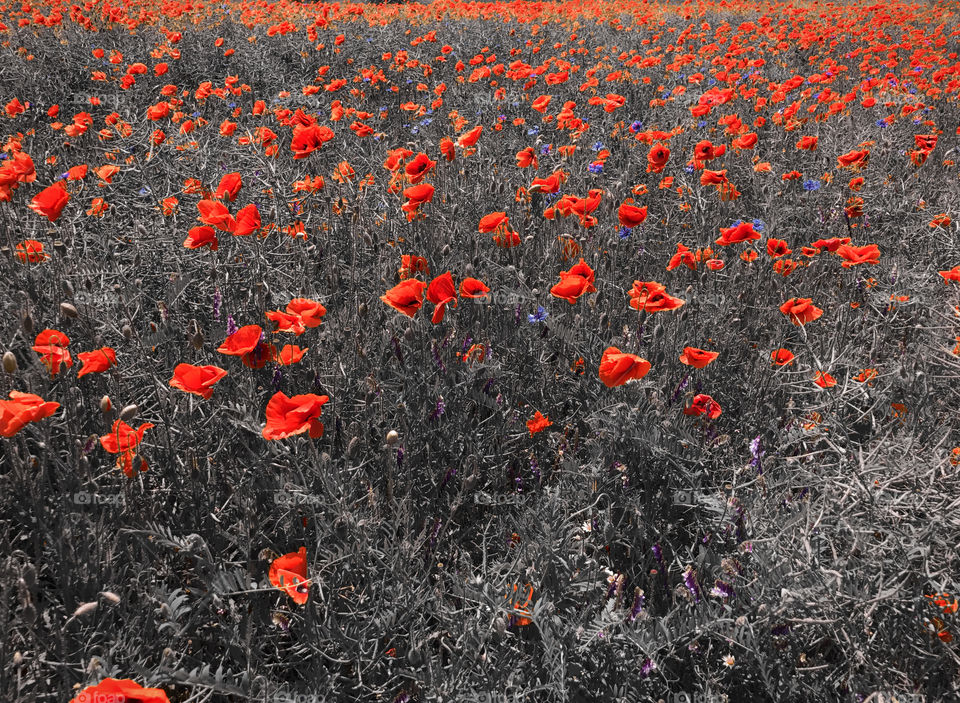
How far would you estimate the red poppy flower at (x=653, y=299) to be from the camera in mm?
1684

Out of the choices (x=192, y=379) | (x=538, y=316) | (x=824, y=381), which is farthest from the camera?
Result: (x=538, y=316)

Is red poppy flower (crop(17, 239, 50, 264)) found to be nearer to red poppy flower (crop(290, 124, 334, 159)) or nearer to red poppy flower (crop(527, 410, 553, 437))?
red poppy flower (crop(290, 124, 334, 159))

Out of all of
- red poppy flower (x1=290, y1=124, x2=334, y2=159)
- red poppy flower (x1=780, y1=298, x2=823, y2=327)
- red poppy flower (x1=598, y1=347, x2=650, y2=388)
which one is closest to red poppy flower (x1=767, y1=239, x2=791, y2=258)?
red poppy flower (x1=780, y1=298, x2=823, y2=327)

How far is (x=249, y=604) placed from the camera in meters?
1.42

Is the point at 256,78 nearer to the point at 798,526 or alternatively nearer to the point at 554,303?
the point at 554,303

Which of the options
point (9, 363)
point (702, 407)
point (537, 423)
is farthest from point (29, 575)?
point (702, 407)

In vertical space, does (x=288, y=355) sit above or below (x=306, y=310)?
below

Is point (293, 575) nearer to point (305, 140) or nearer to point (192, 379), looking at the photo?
point (192, 379)

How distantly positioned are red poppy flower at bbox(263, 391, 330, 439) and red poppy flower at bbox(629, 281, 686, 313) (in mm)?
961

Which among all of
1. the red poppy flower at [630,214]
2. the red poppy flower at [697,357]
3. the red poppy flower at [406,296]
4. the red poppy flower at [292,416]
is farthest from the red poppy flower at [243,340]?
the red poppy flower at [630,214]

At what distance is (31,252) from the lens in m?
2.23

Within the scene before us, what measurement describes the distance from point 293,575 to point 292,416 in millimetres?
345

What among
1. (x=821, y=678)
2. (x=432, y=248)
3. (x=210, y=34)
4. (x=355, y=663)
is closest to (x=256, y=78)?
(x=210, y=34)

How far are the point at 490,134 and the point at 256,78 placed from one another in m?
3.12
